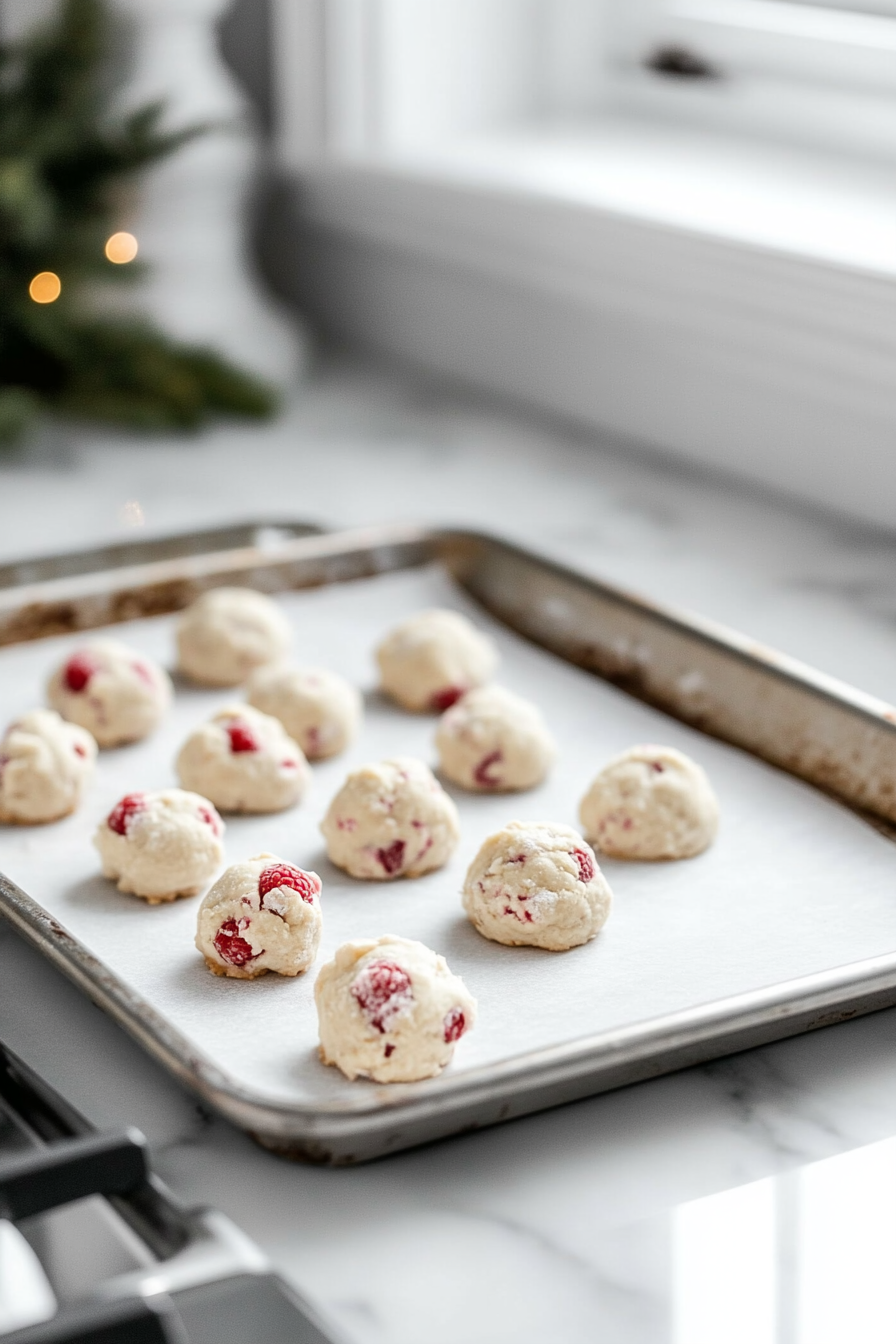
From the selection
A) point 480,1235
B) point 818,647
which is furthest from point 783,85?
point 480,1235

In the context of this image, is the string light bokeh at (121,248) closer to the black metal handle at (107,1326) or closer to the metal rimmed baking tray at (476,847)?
the metal rimmed baking tray at (476,847)

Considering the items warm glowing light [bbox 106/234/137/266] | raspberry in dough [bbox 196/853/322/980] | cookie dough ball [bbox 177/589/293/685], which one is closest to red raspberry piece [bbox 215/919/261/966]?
raspberry in dough [bbox 196/853/322/980]

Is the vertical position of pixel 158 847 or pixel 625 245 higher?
pixel 625 245

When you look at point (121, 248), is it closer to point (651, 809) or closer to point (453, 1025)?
point (651, 809)

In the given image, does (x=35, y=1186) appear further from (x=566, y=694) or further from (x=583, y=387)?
(x=583, y=387)

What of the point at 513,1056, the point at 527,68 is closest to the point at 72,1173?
the point at 513,1056

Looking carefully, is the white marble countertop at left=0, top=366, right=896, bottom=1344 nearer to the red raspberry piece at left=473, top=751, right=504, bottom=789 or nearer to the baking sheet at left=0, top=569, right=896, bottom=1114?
the baking sheet at left=0, top=569, right=896, bottom=1114
